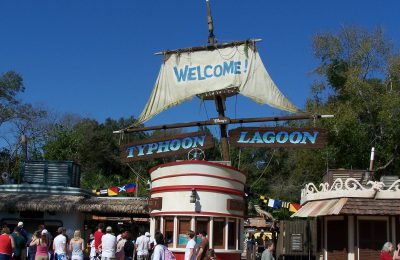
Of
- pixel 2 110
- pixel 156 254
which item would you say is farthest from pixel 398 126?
pixel 2 110

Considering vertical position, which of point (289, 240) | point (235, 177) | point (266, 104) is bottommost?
point (289, 240)

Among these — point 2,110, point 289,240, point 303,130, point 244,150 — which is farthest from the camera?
point 244,150

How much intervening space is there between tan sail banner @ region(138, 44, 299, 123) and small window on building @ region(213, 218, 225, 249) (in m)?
7.49

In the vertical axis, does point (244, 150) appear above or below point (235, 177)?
above

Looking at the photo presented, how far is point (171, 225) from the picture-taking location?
56.0 feet

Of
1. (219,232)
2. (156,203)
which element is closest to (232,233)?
(219,232)

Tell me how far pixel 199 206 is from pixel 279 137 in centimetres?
531

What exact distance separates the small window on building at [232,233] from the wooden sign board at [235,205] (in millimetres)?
389

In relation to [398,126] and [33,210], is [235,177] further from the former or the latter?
[398,126]

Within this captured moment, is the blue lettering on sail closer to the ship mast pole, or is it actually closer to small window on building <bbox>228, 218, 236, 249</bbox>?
the ship mast pole

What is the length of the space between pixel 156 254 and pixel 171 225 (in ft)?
24.6

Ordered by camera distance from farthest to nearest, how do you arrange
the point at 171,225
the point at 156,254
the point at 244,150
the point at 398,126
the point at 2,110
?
1. the point at 244,150
2. the point at 2,110
3. the point at 398,126
4. the point at 171,225
5. the point at 156,254

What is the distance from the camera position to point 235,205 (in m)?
17.4

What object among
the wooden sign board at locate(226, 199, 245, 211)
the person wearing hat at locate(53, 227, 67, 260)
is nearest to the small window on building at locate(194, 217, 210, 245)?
the wooden sign board at locate(226, 199, 245, 211)
